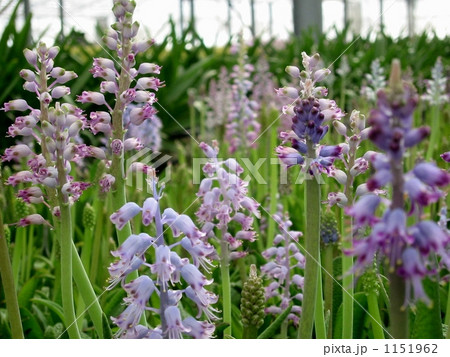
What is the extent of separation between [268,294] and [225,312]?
1.32 ft

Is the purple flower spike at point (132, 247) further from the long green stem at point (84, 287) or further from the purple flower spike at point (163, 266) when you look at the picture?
the long green stem at point (84, 287)

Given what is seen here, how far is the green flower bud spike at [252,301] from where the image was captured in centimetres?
129

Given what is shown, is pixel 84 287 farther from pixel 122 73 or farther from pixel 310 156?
pixel 310 156

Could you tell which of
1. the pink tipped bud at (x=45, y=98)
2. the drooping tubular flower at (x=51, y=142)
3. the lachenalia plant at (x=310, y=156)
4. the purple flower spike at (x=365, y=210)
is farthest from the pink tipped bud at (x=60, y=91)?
the purple flower spike at (x=365, y=210)

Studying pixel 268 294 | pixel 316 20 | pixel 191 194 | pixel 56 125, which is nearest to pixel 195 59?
pixel 316 20

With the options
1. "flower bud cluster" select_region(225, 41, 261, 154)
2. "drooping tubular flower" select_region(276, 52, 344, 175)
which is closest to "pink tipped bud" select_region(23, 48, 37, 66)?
"drooping tubular flower" select_region(276, 52, 344, 175)

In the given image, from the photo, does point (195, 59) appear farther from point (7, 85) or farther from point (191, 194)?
point (191, 194)

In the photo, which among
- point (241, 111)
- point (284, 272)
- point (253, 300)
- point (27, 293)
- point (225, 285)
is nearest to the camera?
point (253, 300)

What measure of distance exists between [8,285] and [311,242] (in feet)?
2.00

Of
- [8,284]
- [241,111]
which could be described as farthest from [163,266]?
[241,111]

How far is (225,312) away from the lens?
62.5 inches

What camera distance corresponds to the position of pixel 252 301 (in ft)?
4.35

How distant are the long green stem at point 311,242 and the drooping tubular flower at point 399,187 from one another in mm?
463

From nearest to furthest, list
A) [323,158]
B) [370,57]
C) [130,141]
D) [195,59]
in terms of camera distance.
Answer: [323,158] → [130,141] → [370,57] → [195,59]
